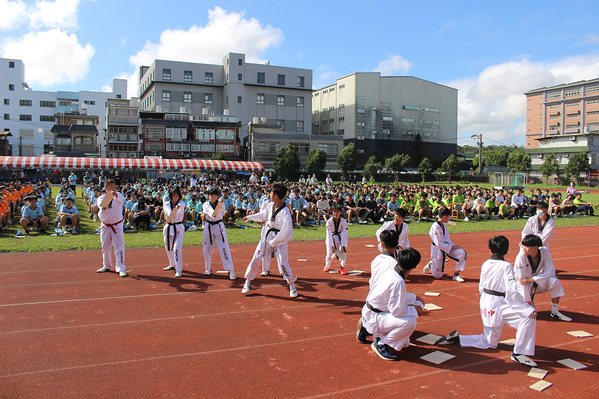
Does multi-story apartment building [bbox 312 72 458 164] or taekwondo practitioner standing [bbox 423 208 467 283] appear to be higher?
multi-story apartment building [bbox 312 72 458 164]

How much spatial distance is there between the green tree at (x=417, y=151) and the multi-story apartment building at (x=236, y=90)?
24.7 m

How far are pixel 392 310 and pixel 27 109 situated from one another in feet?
284

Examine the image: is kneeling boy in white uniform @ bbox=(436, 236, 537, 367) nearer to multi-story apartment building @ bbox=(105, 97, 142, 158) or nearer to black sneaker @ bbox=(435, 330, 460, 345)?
black sneaker @ bbox=(435, 330, 460, 345)

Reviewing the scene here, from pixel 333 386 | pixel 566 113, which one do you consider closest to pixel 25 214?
pixel 333 386

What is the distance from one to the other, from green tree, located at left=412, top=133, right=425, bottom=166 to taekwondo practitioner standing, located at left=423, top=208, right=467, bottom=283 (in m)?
79.9

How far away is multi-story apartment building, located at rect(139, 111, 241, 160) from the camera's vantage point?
59781 millimetres

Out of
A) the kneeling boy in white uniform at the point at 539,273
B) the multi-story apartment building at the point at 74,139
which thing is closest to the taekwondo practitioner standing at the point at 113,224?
the kneeling boy in white uniform at the point at 539,273

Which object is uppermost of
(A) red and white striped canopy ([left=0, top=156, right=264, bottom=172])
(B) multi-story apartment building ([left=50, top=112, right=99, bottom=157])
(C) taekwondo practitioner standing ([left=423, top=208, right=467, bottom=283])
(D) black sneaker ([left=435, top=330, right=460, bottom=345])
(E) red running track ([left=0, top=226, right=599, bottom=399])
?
(B) multi-story apartment building ([left=50, top=112, right=99, bottom=157])

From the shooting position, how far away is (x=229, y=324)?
591 centimetres

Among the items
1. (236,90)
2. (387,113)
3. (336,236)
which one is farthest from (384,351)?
(387,113)

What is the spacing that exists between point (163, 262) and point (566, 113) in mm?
97075

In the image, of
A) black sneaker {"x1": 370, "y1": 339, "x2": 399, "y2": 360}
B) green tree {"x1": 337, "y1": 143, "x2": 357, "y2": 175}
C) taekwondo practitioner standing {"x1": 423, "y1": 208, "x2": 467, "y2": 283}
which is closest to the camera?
black sneaker {"x1": 370, "y1": 339, "x2": 399, "y2": 360}

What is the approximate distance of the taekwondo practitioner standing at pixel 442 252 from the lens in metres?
8.66

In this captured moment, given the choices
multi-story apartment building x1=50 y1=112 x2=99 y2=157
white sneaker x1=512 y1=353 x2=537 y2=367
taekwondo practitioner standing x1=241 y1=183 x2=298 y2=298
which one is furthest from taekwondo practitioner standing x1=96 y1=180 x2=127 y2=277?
multi-story apartment building x1=50 y1=112 x2=99 y2=157
